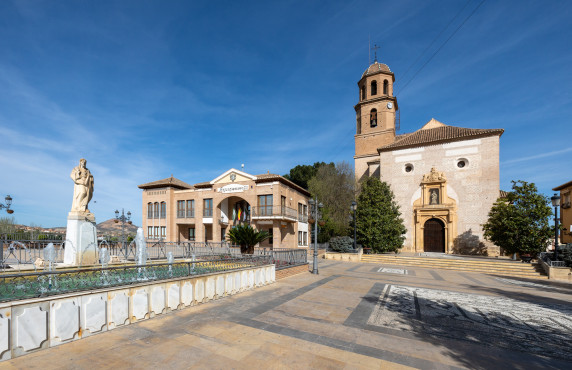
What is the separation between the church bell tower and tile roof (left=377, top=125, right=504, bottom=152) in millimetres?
3864

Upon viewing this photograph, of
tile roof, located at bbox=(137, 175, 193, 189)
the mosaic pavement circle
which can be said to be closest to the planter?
the mosaic pavement circle

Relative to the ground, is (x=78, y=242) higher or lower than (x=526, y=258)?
higher

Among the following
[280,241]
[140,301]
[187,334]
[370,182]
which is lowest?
[280,241]

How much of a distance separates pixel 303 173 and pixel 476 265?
3018cm

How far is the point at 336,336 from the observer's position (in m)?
5.04

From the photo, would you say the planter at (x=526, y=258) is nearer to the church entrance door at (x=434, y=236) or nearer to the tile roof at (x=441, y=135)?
the church entrance door at (x=434, y=236)

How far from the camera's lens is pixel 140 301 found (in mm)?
5617

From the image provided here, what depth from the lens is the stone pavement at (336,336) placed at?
13.2 feet

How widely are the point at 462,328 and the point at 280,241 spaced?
2197cm

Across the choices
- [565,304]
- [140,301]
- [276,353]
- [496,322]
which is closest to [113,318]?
[140,301]

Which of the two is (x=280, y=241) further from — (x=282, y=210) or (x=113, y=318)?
(x=113, y=318)

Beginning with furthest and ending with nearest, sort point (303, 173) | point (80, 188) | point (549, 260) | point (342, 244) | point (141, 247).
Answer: point (303, 173) < point (342, 244) < point (549, 260) < point (80, 188) < point (141, 247)

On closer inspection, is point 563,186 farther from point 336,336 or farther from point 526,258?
point 336,336

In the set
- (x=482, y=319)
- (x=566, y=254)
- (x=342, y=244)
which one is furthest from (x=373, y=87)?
(x=482, y=319)
